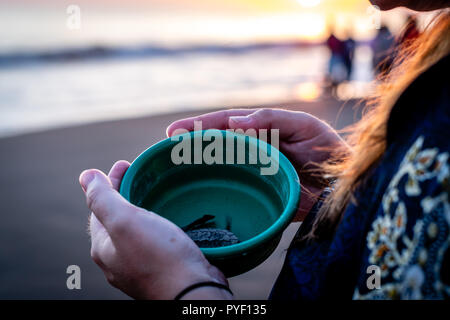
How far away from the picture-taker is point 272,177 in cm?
124

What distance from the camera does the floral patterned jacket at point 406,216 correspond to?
0.58 meters

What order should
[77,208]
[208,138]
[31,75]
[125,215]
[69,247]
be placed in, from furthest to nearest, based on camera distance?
[31,75] → [77,208] → [69,247] → [208,138] → [125,215]

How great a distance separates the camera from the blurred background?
3340mm

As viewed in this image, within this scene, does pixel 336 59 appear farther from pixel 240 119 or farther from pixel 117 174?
pixel 117 174

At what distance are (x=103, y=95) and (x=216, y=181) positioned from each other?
28.1ft

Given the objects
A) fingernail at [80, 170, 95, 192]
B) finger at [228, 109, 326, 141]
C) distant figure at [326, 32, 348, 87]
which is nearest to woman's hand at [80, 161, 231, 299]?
fingernail at [80, 170, 95, 192]

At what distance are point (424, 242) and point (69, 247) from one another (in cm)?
346

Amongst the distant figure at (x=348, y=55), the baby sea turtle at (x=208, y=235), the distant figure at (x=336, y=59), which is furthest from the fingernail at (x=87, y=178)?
the distant figure at (x=348, y=55)

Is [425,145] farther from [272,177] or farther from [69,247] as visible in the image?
[69,247]

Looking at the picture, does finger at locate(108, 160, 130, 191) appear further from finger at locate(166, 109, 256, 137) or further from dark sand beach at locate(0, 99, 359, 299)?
dark sand beach at locate(0, 99, 359, 299)

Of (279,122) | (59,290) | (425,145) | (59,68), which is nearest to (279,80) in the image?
(59,68)

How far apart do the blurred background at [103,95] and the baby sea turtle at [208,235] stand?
407mm

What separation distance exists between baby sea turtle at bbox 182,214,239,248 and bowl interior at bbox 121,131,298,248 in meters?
0.06

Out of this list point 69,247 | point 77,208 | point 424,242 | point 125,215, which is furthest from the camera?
point 77,208
